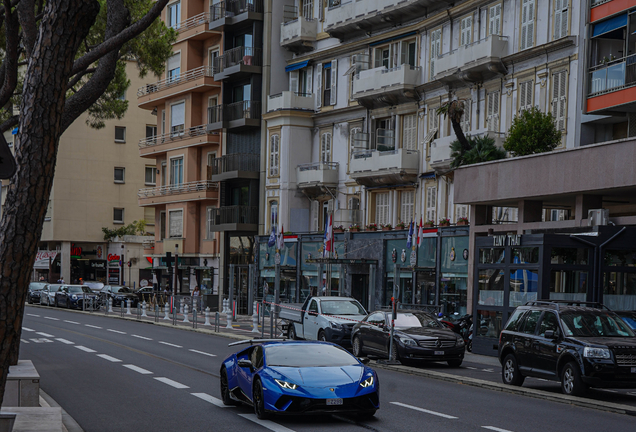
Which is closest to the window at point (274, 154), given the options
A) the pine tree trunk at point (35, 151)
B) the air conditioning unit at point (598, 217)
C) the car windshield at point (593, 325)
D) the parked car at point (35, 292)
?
the parked car at point (35, 292)

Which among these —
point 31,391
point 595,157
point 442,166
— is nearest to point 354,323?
point 595,157

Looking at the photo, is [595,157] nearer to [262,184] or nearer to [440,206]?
[440,206]

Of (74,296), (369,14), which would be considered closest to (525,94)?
(369,14)

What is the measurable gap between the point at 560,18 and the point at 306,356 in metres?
21.9

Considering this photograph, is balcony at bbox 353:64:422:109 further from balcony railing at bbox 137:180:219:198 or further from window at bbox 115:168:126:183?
window at bbox 115:168:126:183

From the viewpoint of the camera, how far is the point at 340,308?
28.8 m

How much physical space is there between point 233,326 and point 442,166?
36.9ft

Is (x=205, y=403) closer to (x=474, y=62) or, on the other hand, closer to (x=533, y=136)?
(x=533, y=136)

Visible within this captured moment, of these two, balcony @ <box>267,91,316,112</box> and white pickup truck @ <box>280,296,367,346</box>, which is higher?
balcony @ <box>267,91,316,112</box>

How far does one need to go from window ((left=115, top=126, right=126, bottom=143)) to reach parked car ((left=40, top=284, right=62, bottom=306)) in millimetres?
20944

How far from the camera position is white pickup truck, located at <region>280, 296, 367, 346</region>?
27.1 meters

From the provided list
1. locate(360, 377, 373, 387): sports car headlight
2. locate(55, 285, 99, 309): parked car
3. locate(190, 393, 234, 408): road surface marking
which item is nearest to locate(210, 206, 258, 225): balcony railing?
locate(55, 285, 99, 309): parked car

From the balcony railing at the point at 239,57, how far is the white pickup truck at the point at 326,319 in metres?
24.3

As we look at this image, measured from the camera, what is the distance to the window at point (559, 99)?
32062 mm
